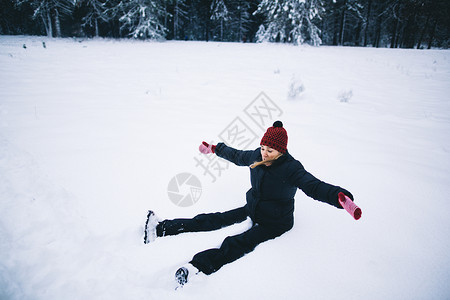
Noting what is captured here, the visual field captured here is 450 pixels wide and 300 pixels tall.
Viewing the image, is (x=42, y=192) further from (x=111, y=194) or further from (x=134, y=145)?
(x=134, y=145)

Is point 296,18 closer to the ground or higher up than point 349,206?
higher up

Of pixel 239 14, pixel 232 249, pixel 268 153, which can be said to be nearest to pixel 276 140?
pixel 268 153

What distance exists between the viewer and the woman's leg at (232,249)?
1822mm

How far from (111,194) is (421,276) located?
327cm

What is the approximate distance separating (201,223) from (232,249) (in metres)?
0.48

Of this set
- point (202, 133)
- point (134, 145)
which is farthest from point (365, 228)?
point (134, 145)

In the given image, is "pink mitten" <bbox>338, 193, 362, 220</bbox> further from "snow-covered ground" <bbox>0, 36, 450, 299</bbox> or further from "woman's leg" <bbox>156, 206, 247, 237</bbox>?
"woman's leg" <bbox>156, 206, 247, 237</bbox>

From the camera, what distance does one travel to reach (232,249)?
1933 millimetres

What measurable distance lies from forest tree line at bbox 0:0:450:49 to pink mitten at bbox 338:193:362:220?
1600 centimetres

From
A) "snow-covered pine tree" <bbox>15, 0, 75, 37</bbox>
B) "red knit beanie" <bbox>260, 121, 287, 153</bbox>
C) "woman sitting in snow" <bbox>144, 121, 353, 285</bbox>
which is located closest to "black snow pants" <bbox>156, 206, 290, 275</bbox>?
"woman sitting in snow" <bbox>144, 121, 353, 285</bbox>

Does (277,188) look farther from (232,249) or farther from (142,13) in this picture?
(142,13)

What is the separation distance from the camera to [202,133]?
4.05 m

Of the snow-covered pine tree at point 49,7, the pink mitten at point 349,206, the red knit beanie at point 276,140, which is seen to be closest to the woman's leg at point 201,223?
the red knit beanie at point 276,140
